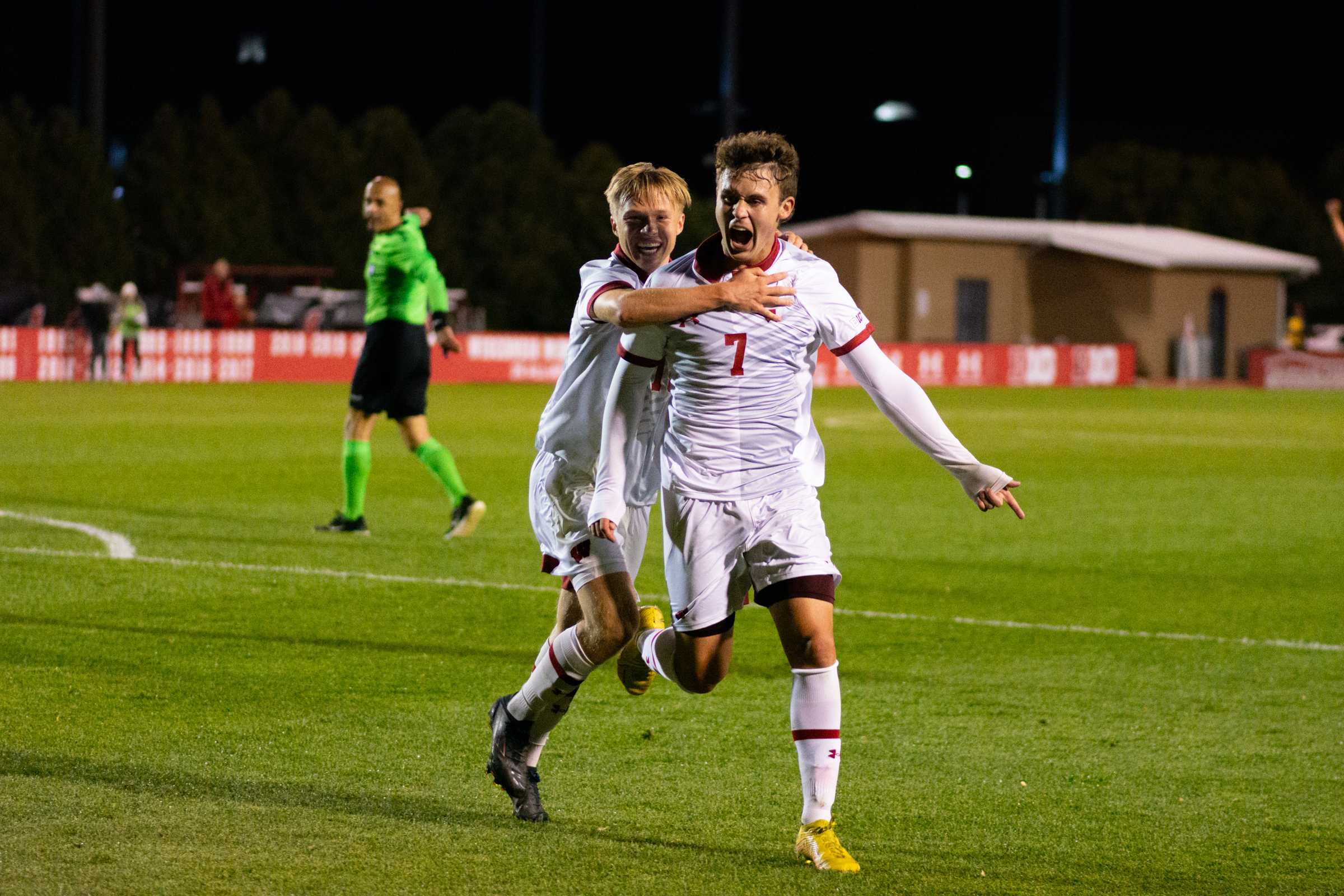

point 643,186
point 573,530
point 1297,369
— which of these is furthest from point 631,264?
point 1297,369

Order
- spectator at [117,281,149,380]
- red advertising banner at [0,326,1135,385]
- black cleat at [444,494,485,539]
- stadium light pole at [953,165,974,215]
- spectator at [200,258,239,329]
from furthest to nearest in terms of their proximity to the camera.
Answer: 1. stadium light pole at [953,165,974,215]
2. spectator at [200,258,239,329]
3. red advertising banner at [0,326,1135,385]
4. spectator at [117,281,149,380]
5. black cleat at [444,494,485,539]

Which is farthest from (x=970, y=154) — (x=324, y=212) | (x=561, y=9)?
(x=324, y=212)

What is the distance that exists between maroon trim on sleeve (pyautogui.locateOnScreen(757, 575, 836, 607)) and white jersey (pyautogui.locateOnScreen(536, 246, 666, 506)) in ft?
2.01

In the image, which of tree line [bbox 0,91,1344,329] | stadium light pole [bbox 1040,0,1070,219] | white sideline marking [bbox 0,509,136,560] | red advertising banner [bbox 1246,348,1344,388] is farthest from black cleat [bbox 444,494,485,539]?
stadium light pole [bbox 1040,0,1070,219]

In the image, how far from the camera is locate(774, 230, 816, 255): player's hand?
5.21m

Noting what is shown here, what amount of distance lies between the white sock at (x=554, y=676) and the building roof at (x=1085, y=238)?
42.0 m

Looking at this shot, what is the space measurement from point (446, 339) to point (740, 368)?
657 cm

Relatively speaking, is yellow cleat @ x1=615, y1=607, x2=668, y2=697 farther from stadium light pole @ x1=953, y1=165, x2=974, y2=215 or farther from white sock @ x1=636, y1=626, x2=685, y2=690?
stadium light pole @ x1=953, y1=165, x2=974, y2=215

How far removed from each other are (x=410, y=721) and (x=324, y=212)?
→ 3711 cm

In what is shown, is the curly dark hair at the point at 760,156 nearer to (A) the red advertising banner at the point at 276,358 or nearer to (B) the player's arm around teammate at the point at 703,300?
(B) the player's arm around teammate at the point at 703,300

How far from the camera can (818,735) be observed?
16.1 feet

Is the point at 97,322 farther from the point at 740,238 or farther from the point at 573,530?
the point at 740,238

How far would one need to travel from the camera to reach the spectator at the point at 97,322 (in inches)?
1382

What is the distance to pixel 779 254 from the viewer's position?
5059 millimetres
